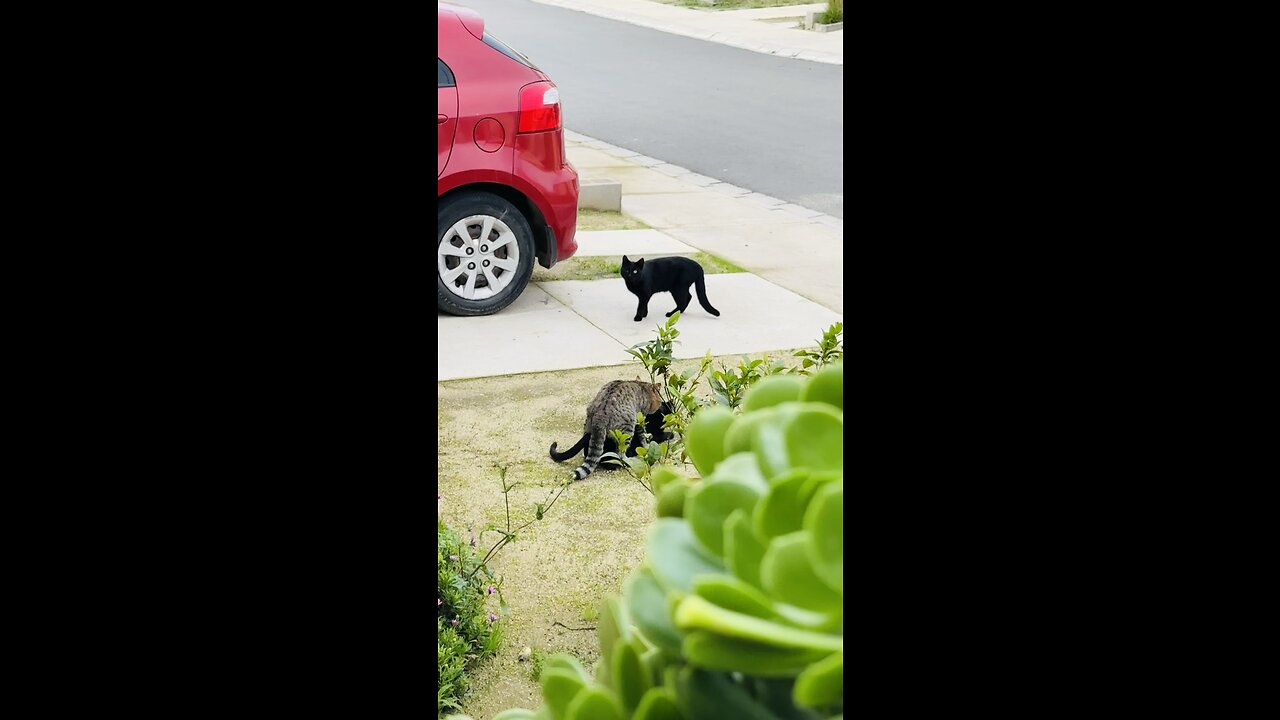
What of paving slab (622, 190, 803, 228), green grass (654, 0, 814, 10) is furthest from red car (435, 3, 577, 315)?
green grass (654, 0, 814, 10)

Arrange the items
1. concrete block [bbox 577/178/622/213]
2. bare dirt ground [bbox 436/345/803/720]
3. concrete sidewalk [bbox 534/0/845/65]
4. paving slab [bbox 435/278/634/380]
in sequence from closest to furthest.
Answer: bare dirt ground [bbox 436/345/803/720], paving slab [bbox 435/278/634/380], concrete block [bbox 577/178/622/213], concrete sidewalk [bbox 534/0/845/65]

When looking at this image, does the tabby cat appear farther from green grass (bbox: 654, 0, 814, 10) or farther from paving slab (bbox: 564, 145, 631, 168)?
green grass (bbox: 654, 0, 814, 10)

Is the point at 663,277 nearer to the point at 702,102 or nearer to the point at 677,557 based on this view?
the point at 677,557

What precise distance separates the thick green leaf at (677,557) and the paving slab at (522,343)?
16.2 feet

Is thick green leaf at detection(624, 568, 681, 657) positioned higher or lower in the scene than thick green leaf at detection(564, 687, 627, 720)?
higher

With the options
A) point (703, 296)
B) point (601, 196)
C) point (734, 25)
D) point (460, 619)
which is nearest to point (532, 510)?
point (460, 619)

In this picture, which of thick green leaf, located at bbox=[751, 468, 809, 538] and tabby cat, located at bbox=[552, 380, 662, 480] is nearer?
thick green leaf, located at bbox=[751, 468, 809, 538]

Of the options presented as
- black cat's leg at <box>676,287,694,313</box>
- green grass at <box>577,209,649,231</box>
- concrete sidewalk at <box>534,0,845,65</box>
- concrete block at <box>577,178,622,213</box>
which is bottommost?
black cat's leg at <box>676,287,694,313</box>

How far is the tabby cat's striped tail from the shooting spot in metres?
4.61

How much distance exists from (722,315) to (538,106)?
143 centimetres

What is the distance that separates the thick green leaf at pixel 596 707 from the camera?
700 mm

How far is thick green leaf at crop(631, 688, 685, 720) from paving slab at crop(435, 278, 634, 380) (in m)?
4.97
